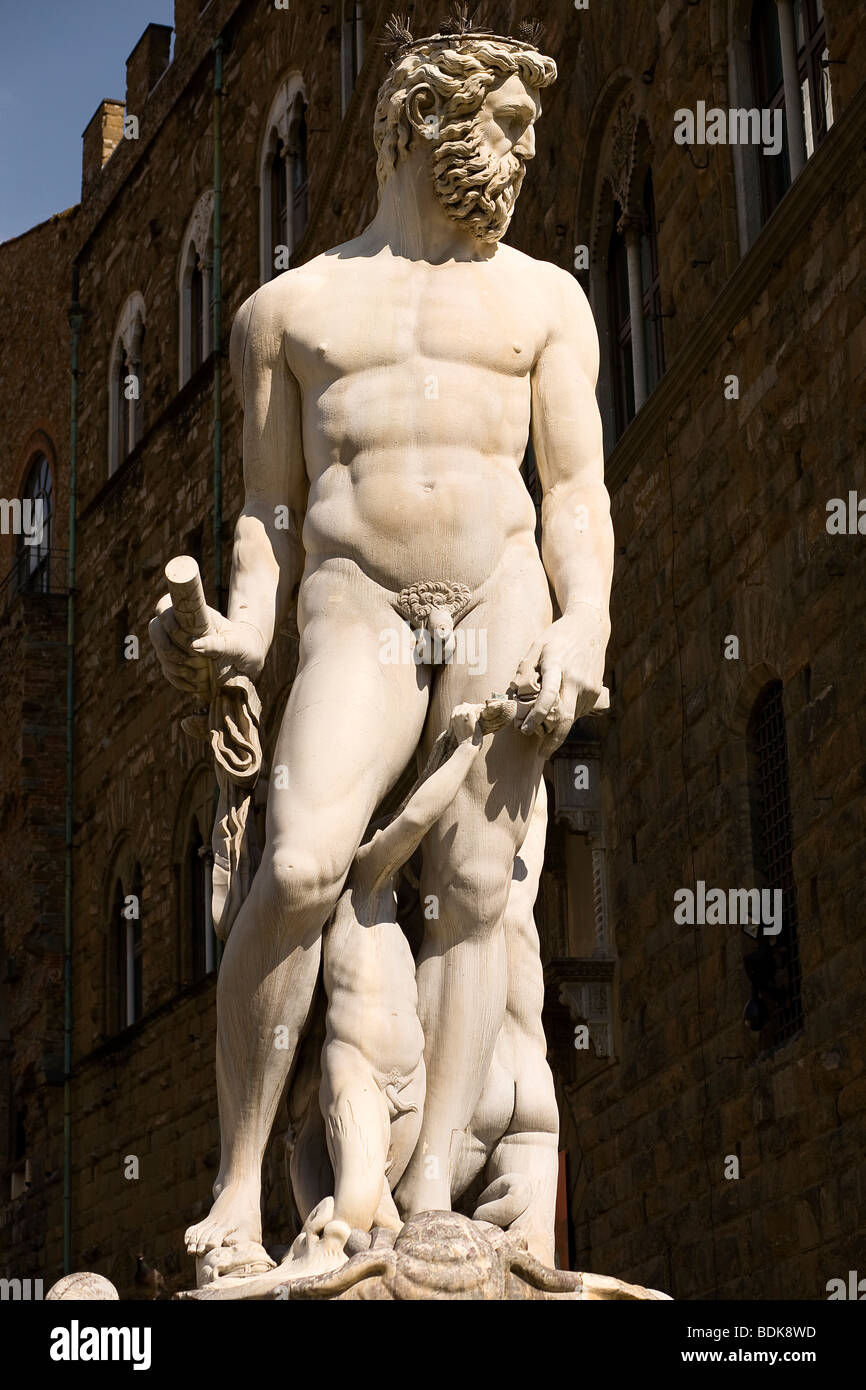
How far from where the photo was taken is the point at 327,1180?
190 inches

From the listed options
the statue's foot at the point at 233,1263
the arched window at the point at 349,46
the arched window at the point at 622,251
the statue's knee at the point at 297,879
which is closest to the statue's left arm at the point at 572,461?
the statue's knee at the point at 297,879

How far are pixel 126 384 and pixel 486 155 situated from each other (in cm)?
2332

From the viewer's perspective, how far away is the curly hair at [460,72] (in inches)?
211

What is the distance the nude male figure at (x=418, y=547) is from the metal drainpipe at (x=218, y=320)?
16691 mm

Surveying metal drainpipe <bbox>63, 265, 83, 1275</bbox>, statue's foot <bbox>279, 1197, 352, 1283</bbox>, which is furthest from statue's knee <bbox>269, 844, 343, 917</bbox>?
metal drainpipe <bbox>63, 265, 83, 1275</bbox>

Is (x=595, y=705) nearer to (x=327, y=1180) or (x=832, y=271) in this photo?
(x=327, y=1180)

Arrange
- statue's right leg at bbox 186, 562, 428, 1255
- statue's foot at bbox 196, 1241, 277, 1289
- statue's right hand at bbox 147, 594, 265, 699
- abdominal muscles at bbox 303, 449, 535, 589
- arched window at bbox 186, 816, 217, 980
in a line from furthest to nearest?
arched window at bbox 186, 816, 217, 980 < abdominal muscles at bbox 303, 449, 535, 589 < statue's right hand at bbox 147, 594, 265, 699 < statue's right leg at bbox 186, 562, 428, 1255 < statue's foot at bbox 196, 1241, 277, 1289

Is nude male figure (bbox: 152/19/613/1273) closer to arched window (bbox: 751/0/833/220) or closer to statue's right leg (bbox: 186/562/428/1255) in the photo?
statue's right leg (bbox: 186/562/428/1255)

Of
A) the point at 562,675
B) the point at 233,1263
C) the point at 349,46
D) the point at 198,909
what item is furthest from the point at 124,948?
the point at 233,1263

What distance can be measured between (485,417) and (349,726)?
2.89ft

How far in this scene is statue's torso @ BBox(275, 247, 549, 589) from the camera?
5.17m

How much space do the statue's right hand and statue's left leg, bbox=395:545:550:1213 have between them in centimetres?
45

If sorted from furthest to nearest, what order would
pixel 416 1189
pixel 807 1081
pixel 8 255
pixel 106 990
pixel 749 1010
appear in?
1. pixel 8 255
2. pixel 106 990
3. pixel 749 1010
4. pixel 807 1081
5. pixel 416 1189
